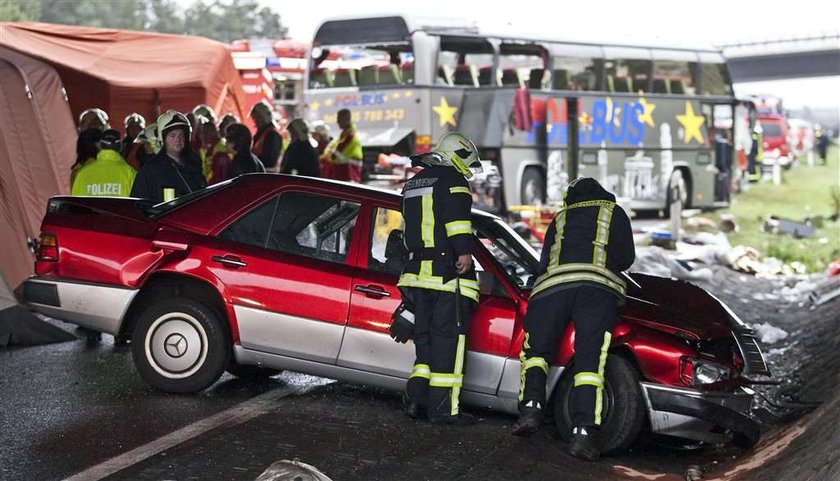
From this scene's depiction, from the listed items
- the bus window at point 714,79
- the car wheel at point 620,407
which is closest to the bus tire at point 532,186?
the bus window at point 714,79

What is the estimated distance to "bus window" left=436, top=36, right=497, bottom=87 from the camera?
931 inches

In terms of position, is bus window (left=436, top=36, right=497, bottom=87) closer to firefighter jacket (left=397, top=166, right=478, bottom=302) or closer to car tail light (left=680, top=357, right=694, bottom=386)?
firefighter jacket (left=397, top=166, right=478, bottom=302)

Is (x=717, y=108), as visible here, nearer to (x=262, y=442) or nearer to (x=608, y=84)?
(x=608, y=84)

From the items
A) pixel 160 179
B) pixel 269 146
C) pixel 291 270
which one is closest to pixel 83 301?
pixel 291 270

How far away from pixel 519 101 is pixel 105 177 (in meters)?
13.7

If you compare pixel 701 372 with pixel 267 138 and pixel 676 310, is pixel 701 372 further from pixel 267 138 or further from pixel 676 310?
pixel 267 138

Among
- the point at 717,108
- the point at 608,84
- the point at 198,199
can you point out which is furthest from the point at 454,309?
the point at 717,108

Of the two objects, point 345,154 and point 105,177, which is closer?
point 105,177

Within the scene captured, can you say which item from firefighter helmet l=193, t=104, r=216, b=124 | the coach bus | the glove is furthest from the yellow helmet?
the coach bus

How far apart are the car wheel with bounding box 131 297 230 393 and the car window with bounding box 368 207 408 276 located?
110 cm

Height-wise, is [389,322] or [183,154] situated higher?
[183,154]

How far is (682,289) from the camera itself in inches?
347

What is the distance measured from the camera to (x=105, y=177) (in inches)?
433

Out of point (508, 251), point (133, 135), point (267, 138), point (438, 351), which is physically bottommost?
point (438, 351)
